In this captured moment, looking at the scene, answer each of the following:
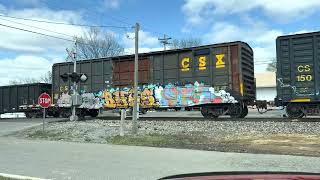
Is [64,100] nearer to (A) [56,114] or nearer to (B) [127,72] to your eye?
(A) [56,114]

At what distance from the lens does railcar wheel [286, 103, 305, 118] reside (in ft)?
66.3

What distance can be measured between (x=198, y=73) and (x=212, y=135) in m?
7.27

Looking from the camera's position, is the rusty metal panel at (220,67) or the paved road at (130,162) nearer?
the paved road at (130,162)

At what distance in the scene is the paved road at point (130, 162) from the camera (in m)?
9.52

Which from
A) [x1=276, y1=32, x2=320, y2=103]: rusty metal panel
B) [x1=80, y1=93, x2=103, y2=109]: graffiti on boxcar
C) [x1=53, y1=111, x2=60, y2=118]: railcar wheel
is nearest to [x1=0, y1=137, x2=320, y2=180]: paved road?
[x1=276, y1=32, x2=320, y2=103]: rusty metal panel

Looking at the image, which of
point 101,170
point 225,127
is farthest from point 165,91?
point 101,170

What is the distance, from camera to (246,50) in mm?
23125

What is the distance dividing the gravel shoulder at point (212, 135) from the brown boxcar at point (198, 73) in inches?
Result: 117

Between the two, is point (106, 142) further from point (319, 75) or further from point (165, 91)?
point (319, 75)

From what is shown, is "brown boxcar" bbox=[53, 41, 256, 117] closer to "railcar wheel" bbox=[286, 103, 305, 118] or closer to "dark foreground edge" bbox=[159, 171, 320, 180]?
"railcar wheel" bbox=[286, 103, 305, 118]

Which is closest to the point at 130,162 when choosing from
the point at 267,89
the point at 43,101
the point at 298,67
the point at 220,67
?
the point at 43,101

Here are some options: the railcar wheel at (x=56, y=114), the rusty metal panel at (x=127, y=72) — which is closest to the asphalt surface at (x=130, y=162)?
the rusty metal panel at (x=127, y=72)

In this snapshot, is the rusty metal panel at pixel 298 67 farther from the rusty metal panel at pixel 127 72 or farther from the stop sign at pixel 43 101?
the stop sign at pixel 43 101

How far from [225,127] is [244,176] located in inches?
616
